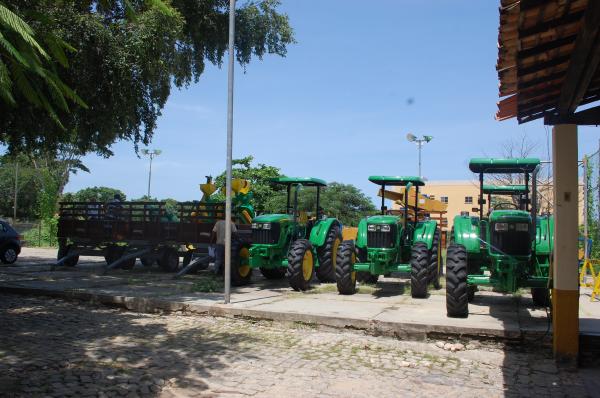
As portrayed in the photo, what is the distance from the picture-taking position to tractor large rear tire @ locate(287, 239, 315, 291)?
11.0m

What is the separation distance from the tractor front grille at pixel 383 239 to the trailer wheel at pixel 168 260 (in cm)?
714

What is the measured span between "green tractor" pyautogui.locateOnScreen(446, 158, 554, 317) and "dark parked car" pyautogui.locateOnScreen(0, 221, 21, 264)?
50.5ft

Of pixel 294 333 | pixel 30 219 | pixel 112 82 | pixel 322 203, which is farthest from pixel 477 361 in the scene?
pixel 30 219

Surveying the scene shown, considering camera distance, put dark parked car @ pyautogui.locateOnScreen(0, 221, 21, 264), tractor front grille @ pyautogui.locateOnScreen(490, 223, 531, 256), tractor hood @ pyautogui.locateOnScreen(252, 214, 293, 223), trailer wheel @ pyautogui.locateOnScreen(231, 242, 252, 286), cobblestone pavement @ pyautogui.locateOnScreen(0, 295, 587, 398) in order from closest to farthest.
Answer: cobblestone pavement @ pyautogui.locateOnScreen(0, 295, 587, 398)
tractor front grille @ pyautogui.locateOnScreen(490, 223, 531, 256)
tractor hood @ pyautogui.locateOnScreen(252, 214, 293, 223)
trailer wheel @ pyautogui.locateOnScreen(231, 242, 252, 286)
dark parked car @ pyautogui.locateOnScreen(0, 221, 21, 264)

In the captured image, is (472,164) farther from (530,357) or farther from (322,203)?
(322,203)

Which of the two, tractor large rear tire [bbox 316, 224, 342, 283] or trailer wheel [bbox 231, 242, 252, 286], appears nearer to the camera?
trailer wheel [bbox 231, 242, 252, 286]

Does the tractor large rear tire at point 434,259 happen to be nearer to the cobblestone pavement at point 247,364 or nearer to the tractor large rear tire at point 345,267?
the tractor large rear tire at point 345,267

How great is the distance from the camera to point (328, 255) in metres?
12.3

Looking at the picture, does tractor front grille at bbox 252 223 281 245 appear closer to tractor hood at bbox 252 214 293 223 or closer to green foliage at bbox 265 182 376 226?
tractor hood at bbox 252 214 293 223

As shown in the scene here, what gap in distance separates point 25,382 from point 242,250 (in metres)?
7.46

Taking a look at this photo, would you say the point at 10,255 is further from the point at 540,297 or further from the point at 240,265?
the point at 540,297

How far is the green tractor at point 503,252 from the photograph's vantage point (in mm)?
7977

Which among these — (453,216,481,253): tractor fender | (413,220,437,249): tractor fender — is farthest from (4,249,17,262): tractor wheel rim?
(453,216,481,253): tractor fender

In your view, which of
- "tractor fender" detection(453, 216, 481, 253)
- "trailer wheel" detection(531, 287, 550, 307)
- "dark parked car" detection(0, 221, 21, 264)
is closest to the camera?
"tractor fender" detection(453, 216, 481, 253)
